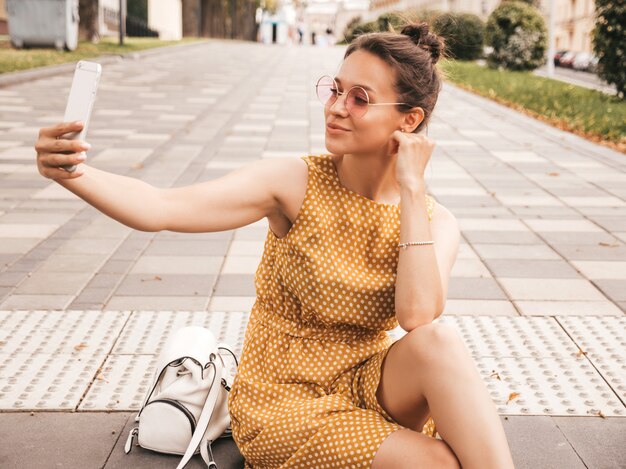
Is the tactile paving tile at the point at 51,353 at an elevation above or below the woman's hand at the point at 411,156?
below

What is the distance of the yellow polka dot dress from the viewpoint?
7.02 ft

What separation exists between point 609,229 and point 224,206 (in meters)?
3.87

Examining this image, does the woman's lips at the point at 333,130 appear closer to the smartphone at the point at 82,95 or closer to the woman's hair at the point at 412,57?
the woman's hair at the point at 412,57

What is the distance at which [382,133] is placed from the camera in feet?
7.08

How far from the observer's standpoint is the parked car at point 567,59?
37938 millimetres

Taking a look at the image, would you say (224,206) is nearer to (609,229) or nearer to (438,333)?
(438,333)

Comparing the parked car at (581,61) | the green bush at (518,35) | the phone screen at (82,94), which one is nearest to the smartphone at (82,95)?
the phone screen at (82,94)

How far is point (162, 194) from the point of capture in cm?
203

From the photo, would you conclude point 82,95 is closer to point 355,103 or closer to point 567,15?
point 355,103

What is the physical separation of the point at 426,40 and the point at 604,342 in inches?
71.7

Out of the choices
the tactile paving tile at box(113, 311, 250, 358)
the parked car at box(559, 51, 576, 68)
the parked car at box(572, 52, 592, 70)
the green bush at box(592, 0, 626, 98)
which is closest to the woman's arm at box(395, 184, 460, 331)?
the tactile paving tile at box(113, 311, 250, 358)

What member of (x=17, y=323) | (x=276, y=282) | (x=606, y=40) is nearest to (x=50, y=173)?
(x=276, y=282)

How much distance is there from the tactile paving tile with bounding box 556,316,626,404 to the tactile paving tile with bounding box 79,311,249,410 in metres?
1.45

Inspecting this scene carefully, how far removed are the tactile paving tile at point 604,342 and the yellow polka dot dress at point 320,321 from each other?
44.8 inches
